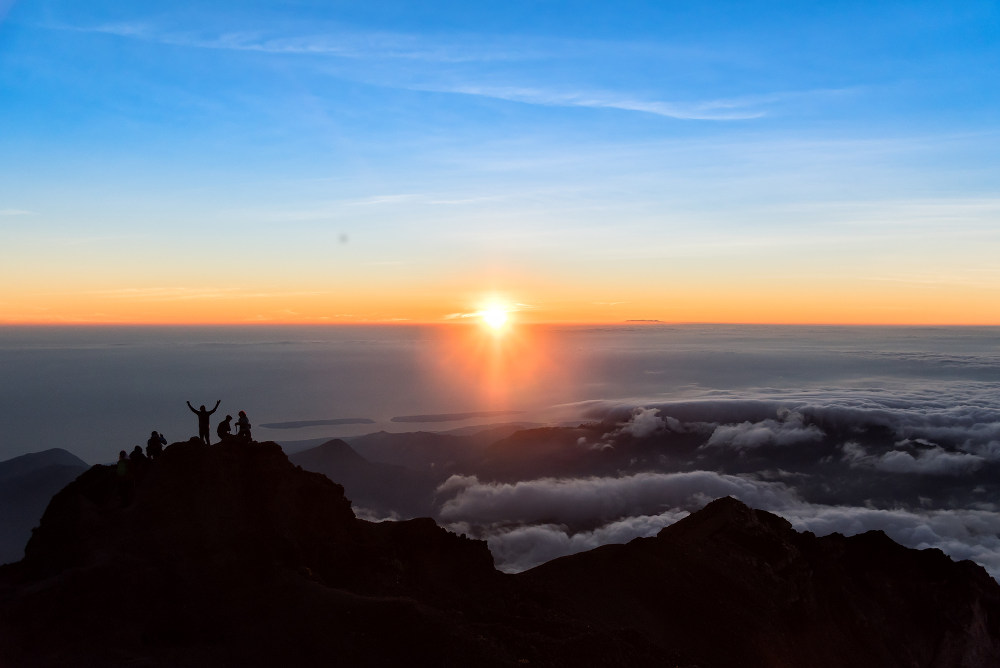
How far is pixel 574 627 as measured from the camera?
77.2 ft

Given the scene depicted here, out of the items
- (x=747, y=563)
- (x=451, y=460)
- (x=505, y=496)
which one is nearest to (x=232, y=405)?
(x=451, y=460)

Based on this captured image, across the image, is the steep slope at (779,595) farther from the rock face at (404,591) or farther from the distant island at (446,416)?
the distant island at (446,416)

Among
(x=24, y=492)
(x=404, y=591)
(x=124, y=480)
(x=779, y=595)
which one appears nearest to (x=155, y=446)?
(x=124, y=480)

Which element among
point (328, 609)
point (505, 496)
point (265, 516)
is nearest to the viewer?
point (328, 609)

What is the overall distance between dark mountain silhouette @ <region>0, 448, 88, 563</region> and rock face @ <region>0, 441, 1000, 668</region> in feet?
188

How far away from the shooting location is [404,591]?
23.0m

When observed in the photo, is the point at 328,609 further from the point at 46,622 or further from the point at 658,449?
the point at 658,449

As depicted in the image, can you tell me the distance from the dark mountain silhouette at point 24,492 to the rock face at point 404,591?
57.4 m

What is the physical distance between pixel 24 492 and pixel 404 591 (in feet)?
255

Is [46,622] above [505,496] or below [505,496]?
above

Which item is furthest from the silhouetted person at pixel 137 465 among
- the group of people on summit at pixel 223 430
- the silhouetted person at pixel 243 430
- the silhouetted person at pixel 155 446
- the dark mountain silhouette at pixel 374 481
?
the dark mountain silhouette at pixel 374 481

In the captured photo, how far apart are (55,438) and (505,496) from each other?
316ft

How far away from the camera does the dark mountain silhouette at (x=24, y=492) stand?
7225 cm

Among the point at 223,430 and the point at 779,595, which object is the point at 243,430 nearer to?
the point at 223,430
